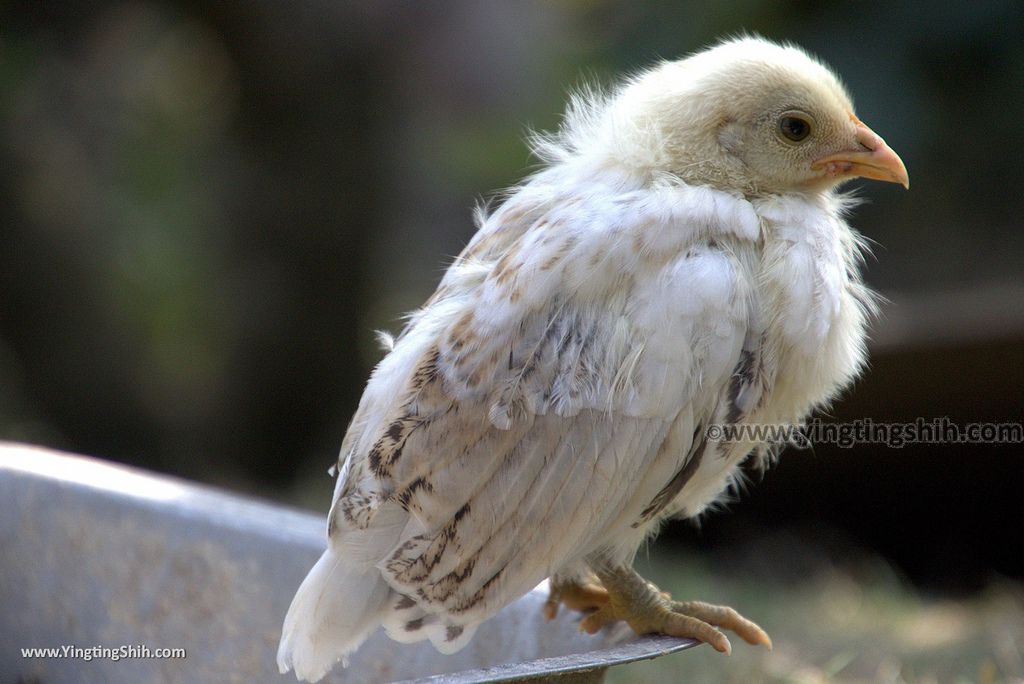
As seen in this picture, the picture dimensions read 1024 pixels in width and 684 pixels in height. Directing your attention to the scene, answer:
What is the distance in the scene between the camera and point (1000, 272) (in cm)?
546

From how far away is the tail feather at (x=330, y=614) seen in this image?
1687mm

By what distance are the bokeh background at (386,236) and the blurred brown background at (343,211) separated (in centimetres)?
1

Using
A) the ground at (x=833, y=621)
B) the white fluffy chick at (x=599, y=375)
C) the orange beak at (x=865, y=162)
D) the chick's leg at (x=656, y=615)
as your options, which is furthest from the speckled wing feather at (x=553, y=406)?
the ground at (x=833, y=621)

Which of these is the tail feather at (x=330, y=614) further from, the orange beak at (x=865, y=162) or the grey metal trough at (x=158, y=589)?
the orange beak at (x=865, y=162)

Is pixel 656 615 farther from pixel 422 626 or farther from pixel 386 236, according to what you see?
pixel 386 236

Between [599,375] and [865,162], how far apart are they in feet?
2.28

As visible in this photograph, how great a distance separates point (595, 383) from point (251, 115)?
3.82 m

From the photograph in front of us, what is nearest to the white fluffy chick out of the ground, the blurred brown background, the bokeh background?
the ground

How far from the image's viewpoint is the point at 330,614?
1.69 meters

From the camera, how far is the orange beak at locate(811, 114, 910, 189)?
190 centimetres

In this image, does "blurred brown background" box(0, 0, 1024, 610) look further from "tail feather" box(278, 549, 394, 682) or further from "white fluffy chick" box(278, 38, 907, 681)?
"tail feather" box(278, 549, 394, 682)

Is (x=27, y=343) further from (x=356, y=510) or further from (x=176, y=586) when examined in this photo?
(x=356, y=510)

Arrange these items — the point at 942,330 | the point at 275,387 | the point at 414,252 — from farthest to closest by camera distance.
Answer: the point at 414,252
the point at 275,387
the point at 942,330

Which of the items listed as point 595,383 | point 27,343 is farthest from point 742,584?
point 27,343
